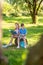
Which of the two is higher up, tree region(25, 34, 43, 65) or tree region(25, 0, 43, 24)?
tree region(25, 34, 43, 65)

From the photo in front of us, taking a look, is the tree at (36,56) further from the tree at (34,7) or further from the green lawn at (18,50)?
the tree at (34,7)

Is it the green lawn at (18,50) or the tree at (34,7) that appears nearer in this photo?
the green lawn at (18,50)

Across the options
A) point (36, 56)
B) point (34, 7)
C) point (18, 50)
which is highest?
point (36, 56)

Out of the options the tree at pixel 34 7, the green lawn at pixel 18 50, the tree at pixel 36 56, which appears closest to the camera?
the tree at pixel 36 56

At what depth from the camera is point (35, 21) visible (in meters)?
25.6

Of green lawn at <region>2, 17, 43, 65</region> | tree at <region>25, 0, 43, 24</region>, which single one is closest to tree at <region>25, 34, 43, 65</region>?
green lawn at <region>2, 17, 43, 65</region>

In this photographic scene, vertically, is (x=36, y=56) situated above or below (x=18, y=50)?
above

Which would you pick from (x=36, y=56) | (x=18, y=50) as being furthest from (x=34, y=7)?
(x=36, y=56)

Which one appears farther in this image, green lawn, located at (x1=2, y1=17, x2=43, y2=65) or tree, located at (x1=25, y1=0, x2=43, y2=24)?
tree, located at (x1=25, y1=0, x2=43, y2=24)

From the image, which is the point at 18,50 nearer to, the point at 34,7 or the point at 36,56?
the point at 36,56

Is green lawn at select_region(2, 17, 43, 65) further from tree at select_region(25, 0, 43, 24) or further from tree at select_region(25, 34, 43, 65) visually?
tree at select_region(25, 0, 43, 24)

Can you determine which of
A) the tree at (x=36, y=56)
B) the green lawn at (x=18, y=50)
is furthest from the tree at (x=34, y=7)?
the tree at (x=36, y=56)

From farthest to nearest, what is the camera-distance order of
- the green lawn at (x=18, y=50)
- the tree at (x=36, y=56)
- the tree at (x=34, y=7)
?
the tree at (x=34, y=7), the green lawn at (x=18, y=50), the tree at (x=36, y=56)

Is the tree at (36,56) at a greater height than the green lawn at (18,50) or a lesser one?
greater
